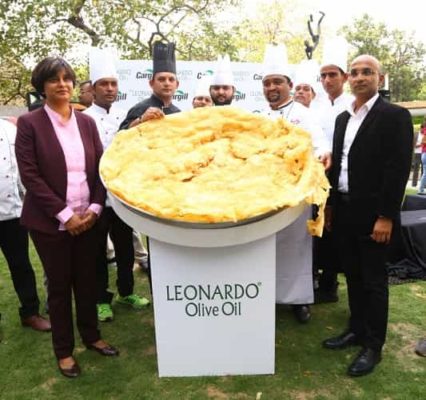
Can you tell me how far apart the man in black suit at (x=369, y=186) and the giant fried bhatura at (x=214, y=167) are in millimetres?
289

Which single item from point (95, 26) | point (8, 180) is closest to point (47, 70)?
point (8, 180)

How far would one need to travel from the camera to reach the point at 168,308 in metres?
2.24

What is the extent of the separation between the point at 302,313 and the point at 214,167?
4.52 ft

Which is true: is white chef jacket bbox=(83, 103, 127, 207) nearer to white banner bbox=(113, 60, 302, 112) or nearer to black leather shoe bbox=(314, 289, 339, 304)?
black leather shoe bbox=(314, 289, 339, 304)

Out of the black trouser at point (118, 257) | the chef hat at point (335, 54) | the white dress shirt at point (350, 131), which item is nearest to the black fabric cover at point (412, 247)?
the chef hat at point (335, 54)

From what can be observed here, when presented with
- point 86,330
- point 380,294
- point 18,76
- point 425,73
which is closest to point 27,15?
point 18,76

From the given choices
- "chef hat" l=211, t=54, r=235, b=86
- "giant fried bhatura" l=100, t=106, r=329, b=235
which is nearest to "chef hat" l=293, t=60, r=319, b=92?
"chef hat" l=211, t=54, r=235, b=86

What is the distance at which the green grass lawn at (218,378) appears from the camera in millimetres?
2205

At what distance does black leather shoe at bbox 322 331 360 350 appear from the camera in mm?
2621

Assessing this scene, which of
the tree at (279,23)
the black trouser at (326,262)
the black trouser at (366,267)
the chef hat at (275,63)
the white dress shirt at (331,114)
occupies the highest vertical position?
the tree at (279,23)

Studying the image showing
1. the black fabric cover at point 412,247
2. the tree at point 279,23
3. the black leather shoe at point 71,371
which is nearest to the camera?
the black leather shoe at point 71,371

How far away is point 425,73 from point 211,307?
37836mm

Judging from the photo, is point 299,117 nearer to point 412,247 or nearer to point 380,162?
point 380,162

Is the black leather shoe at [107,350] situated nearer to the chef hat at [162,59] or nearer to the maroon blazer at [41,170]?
the maroon blazer at [41,170]
